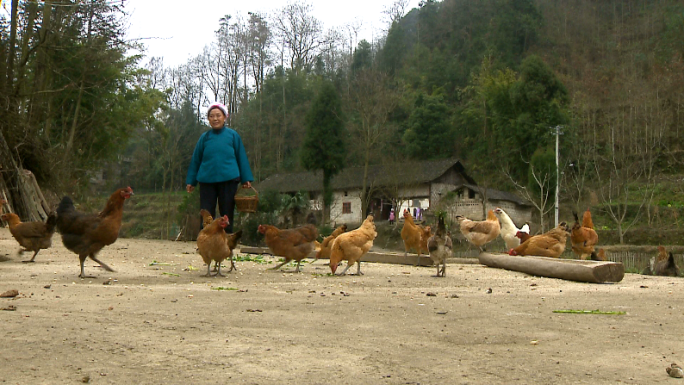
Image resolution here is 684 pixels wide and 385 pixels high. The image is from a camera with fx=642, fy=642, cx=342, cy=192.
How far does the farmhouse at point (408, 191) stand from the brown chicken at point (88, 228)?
112ft

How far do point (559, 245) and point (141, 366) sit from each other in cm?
948

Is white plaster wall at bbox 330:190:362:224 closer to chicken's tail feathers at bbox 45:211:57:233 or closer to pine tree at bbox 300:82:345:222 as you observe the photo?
pine tree at bbox 300:82:345:222

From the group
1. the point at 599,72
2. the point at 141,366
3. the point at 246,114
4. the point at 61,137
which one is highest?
the point at 599,72

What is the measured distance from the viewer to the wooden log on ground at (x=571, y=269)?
8.55 metres

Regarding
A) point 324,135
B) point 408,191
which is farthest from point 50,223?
point 408,191

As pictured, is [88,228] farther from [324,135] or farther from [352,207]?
[352,207]

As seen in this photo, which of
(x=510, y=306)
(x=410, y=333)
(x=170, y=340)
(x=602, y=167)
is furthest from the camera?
(x=602, y=167)

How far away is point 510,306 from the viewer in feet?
18.7

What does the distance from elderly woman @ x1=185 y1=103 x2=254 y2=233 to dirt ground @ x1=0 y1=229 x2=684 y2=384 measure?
282 cm

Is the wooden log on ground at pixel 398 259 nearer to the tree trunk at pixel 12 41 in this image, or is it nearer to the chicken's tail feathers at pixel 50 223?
the chicken's tail feathers at pixel 50 223

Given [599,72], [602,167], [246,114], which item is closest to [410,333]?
[602,167]

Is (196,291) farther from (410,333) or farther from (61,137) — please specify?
(61,137)

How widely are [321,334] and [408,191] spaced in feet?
137

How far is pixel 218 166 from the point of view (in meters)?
9.85
